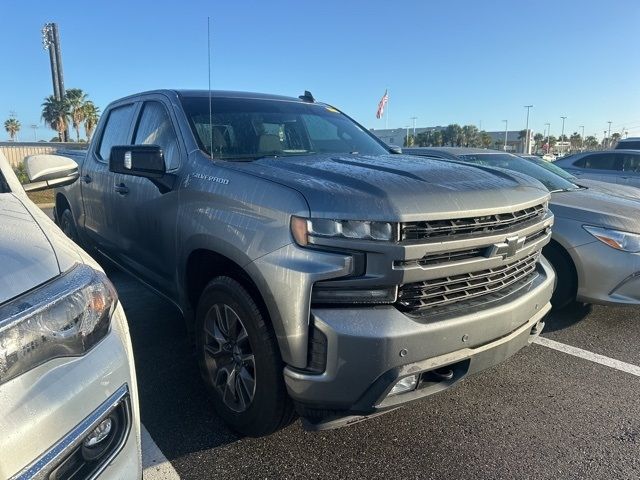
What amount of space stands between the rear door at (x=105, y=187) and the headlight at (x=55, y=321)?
2.48m

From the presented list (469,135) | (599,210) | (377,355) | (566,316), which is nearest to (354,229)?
(377,355)

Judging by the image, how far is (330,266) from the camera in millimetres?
2074

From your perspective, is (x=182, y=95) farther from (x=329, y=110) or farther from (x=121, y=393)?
(x=121, y=393)

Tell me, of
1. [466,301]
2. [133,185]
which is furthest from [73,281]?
[133,185]

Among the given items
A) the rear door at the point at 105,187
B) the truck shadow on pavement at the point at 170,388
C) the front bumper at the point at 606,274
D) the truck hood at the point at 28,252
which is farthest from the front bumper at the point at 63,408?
the front bumper at the point at 606,274

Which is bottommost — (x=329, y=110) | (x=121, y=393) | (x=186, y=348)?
(x=186, y=348)

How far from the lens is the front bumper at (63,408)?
1201 mm

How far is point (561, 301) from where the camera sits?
4.24 metres

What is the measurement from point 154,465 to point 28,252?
1.40 meters

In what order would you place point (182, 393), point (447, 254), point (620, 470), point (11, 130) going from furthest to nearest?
point (11, 130) < point (182, 393) < point (620, 470) < point (447, 254)

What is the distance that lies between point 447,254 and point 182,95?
2.23 metres

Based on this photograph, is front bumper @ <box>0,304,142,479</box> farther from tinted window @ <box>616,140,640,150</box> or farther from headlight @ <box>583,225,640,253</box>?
tinted window @ <box>616,140,640,150</box>

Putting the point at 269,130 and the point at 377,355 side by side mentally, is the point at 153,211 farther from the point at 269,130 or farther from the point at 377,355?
the point at 377,355

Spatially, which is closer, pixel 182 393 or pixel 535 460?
pixel 535 460
